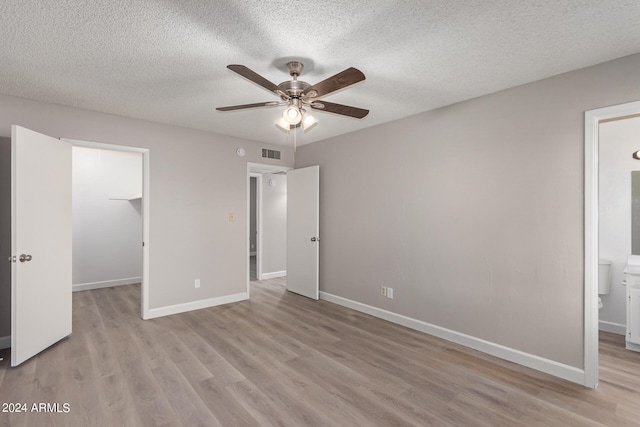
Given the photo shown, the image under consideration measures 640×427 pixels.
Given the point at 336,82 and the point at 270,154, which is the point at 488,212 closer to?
the point at 336,82

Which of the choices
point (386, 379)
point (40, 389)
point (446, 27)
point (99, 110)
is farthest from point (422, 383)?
point (99, 110)

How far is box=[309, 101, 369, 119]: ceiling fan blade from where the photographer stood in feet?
8.13

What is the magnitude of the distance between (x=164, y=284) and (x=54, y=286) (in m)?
1.16

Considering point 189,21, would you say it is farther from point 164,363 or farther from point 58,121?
point 164,363

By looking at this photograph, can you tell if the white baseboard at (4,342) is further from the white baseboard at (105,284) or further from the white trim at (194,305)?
the white baseboard at (105,284)

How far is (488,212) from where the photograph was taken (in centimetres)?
304

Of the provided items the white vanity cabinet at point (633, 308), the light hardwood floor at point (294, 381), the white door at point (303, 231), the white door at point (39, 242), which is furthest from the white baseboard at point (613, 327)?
the white door at point (39, 242)

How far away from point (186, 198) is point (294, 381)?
2.92 m

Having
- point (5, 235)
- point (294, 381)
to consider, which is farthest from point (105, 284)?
point (294, 381)

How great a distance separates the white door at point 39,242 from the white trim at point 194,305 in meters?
0.91

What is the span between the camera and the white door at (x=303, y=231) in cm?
493

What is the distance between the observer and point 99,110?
360 centimetres

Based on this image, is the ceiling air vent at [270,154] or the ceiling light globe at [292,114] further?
the ceiling air vent at [270,154]

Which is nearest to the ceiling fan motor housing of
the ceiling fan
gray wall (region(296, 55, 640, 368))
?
the ceiling fan
